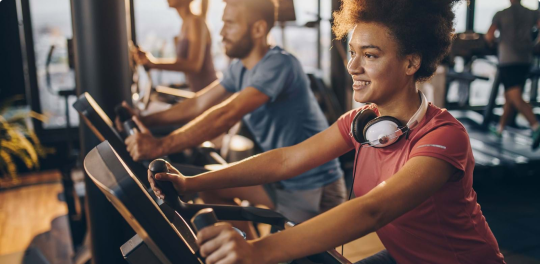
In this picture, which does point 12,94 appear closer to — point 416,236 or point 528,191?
point 416,236

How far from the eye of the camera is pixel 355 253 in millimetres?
2607

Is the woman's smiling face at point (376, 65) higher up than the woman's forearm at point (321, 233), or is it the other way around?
the woman's smiling face at point (376, 65)

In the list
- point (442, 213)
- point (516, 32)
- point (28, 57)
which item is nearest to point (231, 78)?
point (442, 213)

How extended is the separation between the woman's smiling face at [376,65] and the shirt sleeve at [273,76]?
70 centimetres

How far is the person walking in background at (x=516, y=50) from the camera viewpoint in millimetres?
4305

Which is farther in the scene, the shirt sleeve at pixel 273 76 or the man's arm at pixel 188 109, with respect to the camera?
the man's arm at pixel 188 109

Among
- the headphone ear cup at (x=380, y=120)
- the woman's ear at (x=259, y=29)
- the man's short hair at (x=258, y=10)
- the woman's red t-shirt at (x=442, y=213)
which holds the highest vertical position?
the man's short hair at (x=258, y=10)

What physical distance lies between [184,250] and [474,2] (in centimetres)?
612

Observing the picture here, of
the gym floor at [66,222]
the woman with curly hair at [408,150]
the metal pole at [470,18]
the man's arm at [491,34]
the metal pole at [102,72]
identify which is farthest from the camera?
the metal pole at [470,18]

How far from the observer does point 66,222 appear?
3.22 meters

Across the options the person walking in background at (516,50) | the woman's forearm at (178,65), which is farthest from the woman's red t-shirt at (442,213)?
the person walking in background at (516,50)

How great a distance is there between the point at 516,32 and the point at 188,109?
141 inches

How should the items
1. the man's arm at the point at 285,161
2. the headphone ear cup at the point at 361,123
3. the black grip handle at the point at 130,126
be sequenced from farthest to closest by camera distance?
1. the black grip handle at the point at 130,126
2. the man's arm at the point at 285,161
3. the headphone ear cup at the point at 361,123

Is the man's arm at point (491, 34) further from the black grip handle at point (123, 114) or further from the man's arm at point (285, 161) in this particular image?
the black grip handle at point (123, 114)
